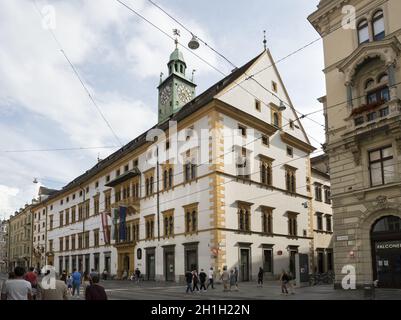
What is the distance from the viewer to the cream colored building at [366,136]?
24594 millimetres

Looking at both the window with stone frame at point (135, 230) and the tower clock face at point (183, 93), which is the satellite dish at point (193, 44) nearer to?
the window with stone frame at point (135, 230)

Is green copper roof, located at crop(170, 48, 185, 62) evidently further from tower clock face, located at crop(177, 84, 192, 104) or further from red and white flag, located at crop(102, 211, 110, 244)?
red and white flag, located at crop(102, 211, 110, 244)

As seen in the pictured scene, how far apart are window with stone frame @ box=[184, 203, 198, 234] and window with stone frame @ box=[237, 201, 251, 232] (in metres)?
3.64

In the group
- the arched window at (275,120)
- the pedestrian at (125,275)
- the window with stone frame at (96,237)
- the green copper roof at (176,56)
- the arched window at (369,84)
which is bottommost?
the pedestrian at (125,275)

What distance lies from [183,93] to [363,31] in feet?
114

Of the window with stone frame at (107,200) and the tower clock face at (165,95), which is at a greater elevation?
the tower clock face at (165,95)

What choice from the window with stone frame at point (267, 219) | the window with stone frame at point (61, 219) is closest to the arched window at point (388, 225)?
the window with stone frame at point (267, 219)

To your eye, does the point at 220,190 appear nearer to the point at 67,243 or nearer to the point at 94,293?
the point at 94,293

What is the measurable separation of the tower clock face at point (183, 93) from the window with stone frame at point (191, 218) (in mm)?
23547

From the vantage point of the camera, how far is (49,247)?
7862 centimetres

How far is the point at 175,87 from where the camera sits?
58969 millimetres

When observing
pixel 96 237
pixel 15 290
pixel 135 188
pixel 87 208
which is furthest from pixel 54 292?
pixel 87 208

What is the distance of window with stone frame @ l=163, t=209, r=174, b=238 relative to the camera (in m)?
41.5
